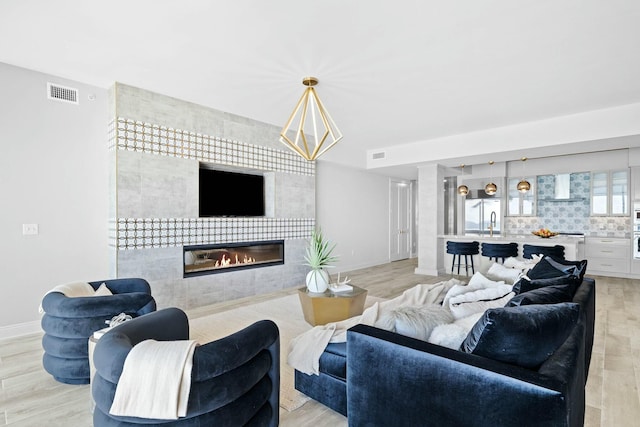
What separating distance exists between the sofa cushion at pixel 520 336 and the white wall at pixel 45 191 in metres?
4.40

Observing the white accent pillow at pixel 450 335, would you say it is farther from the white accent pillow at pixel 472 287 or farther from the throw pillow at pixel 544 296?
the white accent pillow at pixel 472 287

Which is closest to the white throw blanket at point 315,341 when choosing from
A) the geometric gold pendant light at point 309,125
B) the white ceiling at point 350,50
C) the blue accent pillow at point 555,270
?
the blue accent pillow at point 555,270

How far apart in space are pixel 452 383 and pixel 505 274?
98.3 inches

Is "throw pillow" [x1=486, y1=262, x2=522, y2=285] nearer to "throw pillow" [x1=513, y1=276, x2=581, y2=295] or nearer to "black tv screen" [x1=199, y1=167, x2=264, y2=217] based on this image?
"throw pillow" [x1=513, y1=276, x2=581, y2=295]

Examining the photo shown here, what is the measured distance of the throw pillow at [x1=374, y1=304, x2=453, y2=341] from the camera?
1815mm

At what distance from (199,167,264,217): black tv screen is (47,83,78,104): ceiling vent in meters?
1.72

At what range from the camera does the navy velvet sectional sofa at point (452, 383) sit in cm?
123

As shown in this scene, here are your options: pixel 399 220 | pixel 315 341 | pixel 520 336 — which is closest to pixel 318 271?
pixel 315 341

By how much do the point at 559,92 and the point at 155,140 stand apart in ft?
17.3

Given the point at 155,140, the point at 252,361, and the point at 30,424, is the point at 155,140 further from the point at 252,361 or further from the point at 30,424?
the point at 252,361

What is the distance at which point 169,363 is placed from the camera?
4.24 ft

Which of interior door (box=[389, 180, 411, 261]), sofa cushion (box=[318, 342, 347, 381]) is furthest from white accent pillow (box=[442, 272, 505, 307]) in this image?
interior door (box=[389, 180, 411, 261])

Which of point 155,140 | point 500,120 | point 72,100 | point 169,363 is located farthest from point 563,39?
point 72,100

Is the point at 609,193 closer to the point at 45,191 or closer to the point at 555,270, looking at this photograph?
the point at 555,270
